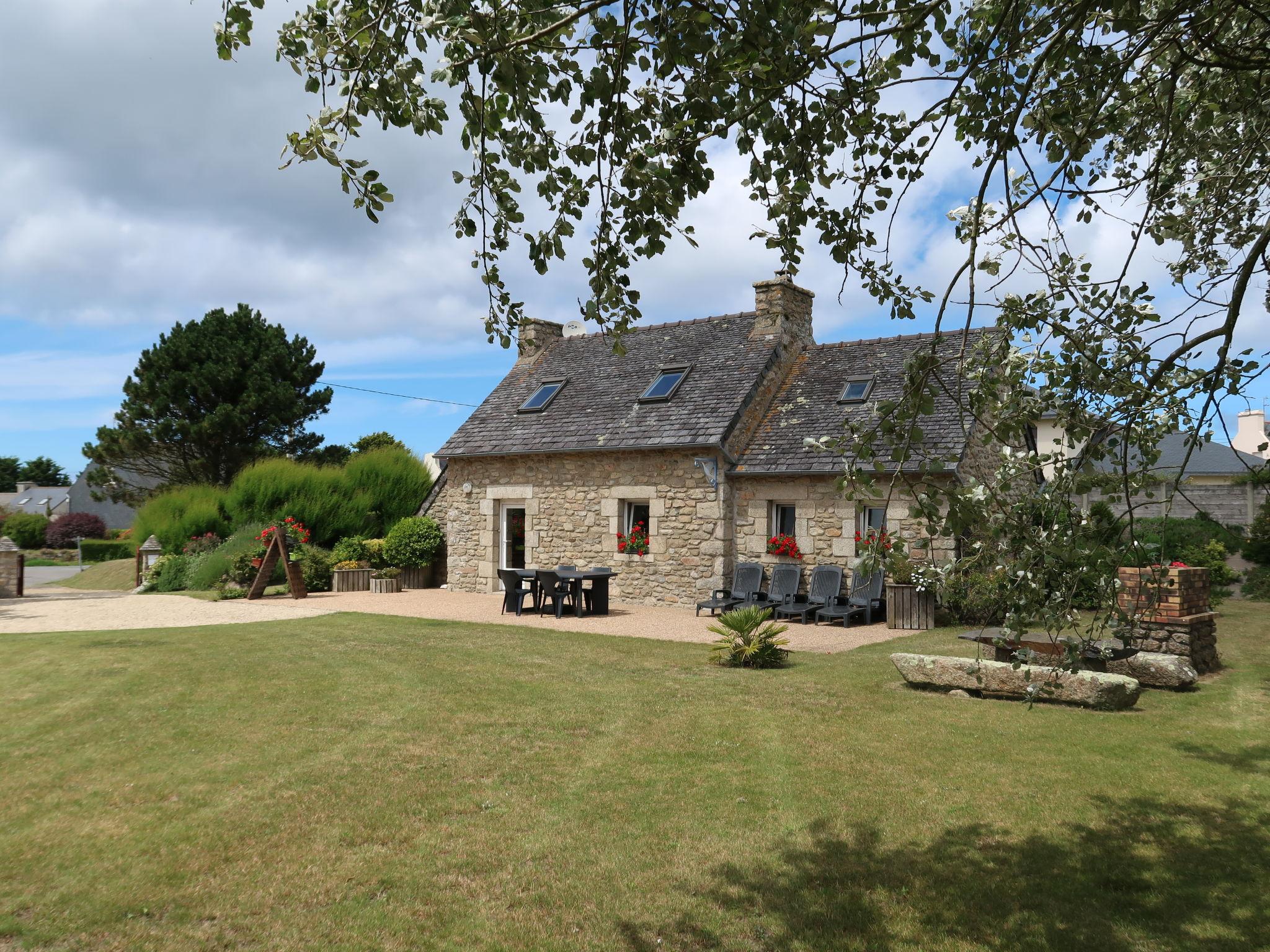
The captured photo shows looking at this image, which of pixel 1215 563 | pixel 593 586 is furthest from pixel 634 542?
pixel 1215 563

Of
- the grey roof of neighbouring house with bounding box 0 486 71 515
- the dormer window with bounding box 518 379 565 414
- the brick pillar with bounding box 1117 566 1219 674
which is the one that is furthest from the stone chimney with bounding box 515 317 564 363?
the grey roof of neighbouring house with bounding box 0 486 71 515

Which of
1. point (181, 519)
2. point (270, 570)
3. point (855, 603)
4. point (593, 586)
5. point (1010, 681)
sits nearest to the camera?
point (1010, 681)

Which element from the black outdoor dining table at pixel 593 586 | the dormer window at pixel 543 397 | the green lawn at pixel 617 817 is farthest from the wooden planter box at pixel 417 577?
the green lawn at pixel 617 817

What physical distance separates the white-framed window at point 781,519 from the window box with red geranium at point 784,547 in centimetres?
21

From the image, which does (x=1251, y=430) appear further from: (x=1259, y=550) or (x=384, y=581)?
(x=384, y=581)

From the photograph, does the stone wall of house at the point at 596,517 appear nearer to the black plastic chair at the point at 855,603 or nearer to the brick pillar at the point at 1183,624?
the black plastic chair at the point at 855,603

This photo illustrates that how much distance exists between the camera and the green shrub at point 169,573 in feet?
65.1

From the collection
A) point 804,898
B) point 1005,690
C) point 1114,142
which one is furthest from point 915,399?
point 1005,690

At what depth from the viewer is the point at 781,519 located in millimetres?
15945

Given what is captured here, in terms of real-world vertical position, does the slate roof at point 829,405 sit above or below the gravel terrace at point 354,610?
above

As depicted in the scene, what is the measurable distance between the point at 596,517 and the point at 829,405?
502 cm

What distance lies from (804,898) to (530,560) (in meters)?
14.5

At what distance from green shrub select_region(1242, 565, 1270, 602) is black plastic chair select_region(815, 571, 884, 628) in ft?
23.7

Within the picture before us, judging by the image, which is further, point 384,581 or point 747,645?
point 384,581
